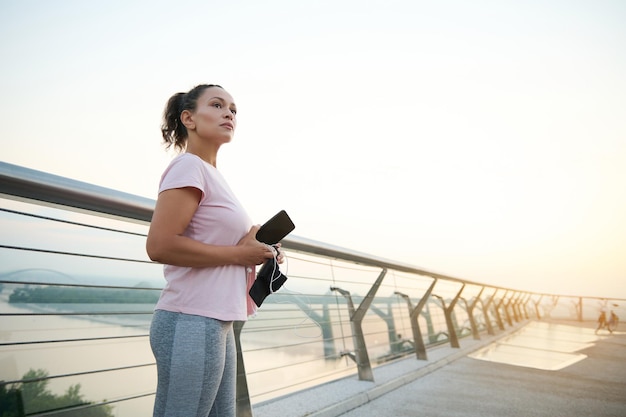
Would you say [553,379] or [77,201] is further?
[553,379]

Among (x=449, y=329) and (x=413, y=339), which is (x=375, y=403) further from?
(x=449, y=329)

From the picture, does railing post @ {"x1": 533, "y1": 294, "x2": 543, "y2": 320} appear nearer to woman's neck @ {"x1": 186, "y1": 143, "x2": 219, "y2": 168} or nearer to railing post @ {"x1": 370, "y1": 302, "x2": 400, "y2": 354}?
railing post @ {"x1": 370, "y1": 302, "x2": 400, "y2": 354}

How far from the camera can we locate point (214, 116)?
1.17 metres

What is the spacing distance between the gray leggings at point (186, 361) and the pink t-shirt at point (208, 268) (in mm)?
32

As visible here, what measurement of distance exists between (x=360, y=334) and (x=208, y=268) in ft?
7.23

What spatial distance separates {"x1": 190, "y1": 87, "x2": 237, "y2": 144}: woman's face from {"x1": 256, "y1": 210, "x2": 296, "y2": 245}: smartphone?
1.10 ft

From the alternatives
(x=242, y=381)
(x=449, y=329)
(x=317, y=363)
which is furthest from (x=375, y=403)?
(x=449, y=329)

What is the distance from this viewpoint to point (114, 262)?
1.46 meters

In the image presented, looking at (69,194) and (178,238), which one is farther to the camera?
(69,194)

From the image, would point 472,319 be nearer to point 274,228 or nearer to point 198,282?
point 274,228

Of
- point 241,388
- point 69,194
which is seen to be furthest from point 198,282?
point 241,388

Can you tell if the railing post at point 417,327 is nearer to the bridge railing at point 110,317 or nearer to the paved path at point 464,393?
the paved path at point 464,393

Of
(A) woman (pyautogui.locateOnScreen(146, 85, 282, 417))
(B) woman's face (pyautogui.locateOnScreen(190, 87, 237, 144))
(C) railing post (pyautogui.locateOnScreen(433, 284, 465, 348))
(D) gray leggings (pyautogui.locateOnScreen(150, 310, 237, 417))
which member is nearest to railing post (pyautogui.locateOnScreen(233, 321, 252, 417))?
(A) woman (pyautogui.locateOnScreen(146, 85, 282, 417))

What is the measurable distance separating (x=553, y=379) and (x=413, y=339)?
135 centimetres
